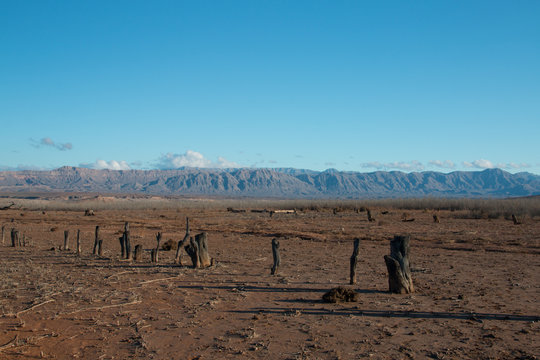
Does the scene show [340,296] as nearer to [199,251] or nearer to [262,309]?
[262,309]

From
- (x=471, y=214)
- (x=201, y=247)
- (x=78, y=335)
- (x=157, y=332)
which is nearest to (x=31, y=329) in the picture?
(x=78, y=335)

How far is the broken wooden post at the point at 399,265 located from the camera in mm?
10562

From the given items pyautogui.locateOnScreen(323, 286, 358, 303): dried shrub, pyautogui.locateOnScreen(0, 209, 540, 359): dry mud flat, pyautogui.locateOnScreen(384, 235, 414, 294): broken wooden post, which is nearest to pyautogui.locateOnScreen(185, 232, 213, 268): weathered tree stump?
pyautogui.locateOnScreen(0, 209, 540, 359): dry mud flat

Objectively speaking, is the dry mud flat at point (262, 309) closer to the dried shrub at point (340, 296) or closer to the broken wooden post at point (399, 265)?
the dried shrub at point (340, 296)

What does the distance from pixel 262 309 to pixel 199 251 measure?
5.31 m

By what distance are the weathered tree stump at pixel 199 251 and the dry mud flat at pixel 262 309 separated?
0.43 m

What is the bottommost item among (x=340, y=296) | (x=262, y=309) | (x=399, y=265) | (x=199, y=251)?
(x=262, y=309)

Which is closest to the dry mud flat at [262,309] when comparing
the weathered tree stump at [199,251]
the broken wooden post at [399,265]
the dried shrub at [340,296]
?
the dried shrub at [340,296]

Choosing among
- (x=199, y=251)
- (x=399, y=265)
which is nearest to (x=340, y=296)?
(x=399, y=265)

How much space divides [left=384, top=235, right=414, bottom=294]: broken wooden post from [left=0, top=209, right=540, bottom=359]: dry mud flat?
323mm

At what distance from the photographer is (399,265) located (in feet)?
34.9

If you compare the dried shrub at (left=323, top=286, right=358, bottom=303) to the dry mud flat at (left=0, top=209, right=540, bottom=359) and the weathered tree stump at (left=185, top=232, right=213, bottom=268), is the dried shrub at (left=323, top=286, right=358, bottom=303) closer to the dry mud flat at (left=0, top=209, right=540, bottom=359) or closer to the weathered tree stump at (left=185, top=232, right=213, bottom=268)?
the dry mud flat at (left=0, top=209, right=540, bottom=359)

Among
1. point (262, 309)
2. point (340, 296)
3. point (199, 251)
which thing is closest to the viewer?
point (262, 309)

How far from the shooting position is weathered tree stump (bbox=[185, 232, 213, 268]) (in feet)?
46.4
